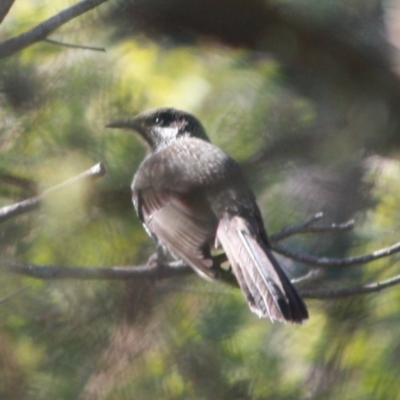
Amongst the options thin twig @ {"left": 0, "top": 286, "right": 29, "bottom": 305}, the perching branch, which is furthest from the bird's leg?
thin twig @ {"left": 0, "top": 286, "right": 29, "bottom": 305}

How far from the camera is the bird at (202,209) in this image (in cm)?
306

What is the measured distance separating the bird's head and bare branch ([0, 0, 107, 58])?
1.06m

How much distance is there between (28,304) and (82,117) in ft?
2.34

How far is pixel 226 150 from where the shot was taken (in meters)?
3.72

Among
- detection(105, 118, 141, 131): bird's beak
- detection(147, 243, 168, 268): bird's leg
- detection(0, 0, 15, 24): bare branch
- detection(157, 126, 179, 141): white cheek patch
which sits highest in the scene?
detection(0, 0, 15, 24): bare branch

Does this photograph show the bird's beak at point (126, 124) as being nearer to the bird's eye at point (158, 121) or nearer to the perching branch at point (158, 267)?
the bird's eye at point (158, 121)

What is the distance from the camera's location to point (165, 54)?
4395 mm

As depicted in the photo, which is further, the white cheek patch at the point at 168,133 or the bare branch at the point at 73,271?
the white cheek patch at the point at 168,133

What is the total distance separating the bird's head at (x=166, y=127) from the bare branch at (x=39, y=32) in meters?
1.06

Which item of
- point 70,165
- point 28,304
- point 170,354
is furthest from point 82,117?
point 170,354

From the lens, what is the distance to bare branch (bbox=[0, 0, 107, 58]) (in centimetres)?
274

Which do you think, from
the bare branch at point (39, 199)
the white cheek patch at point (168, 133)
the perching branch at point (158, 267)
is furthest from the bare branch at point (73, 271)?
the white cheek patch at point (168, 133)

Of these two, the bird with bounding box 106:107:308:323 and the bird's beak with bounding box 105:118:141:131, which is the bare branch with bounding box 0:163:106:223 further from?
the bird's beak with bounding box 105:118:141:131

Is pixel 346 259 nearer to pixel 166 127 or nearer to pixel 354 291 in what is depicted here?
pixel 354 291
